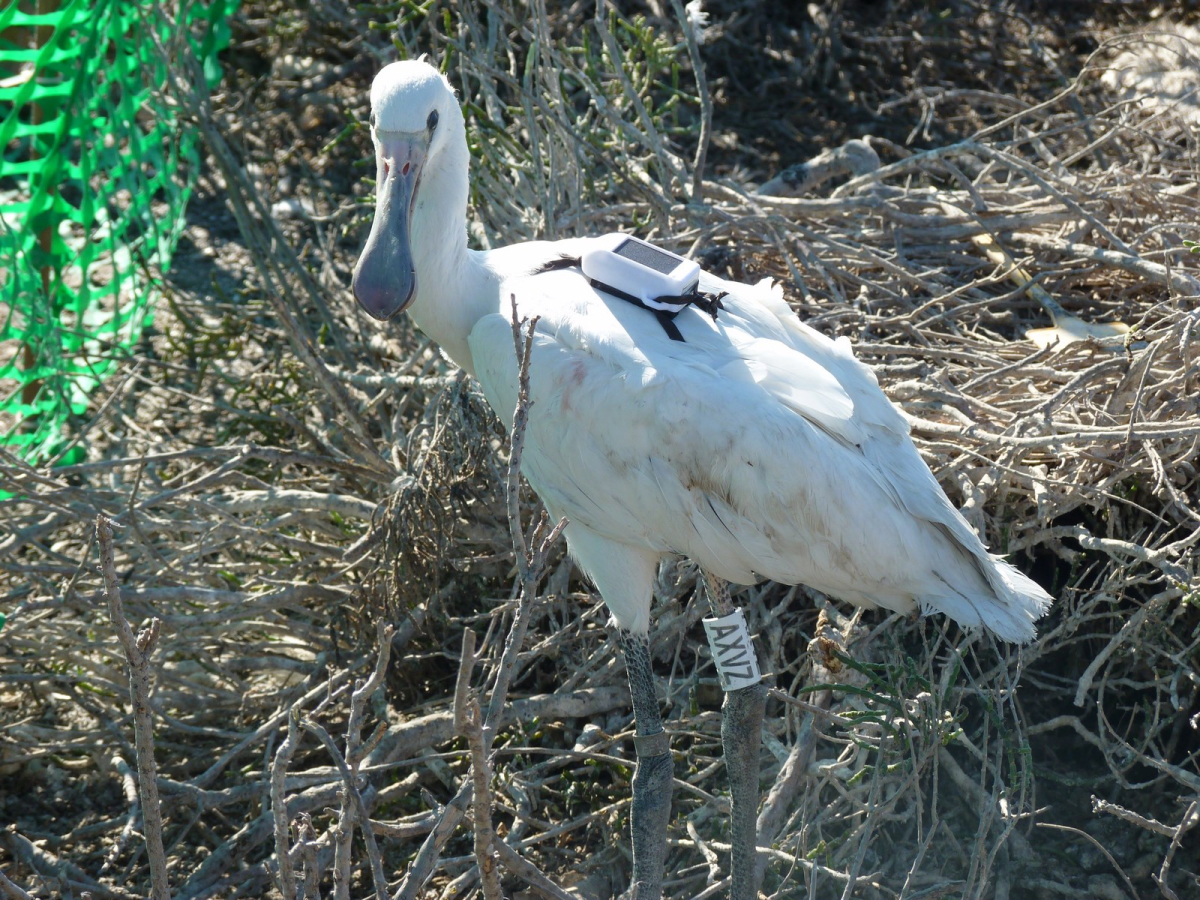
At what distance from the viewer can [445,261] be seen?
347cm

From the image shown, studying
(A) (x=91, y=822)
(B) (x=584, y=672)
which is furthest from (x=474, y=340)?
(A) (x=91, y=822)

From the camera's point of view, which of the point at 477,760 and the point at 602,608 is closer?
the point at 477,760

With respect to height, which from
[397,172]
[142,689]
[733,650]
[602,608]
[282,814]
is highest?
[397,172]

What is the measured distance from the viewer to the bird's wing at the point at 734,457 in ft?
9.94

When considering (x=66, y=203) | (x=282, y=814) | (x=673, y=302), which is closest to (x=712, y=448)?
(x=673, y=302)

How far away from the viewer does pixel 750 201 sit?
16.3ft

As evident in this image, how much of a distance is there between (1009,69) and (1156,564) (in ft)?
14.3

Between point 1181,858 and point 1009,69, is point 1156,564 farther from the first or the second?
point 1009,69

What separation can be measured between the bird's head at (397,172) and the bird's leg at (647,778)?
111cm

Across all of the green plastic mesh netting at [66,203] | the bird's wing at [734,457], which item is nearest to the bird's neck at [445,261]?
the bird's wing at [734,457]

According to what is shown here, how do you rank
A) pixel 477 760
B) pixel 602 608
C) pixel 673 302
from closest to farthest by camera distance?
pixel 477 760
pixel 673 302
pixel 602 608

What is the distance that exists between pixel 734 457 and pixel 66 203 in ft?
13.4

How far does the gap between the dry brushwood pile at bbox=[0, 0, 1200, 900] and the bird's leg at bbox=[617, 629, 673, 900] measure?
0.28 m

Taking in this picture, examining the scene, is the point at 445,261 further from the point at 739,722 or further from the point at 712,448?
the point at 739,722
